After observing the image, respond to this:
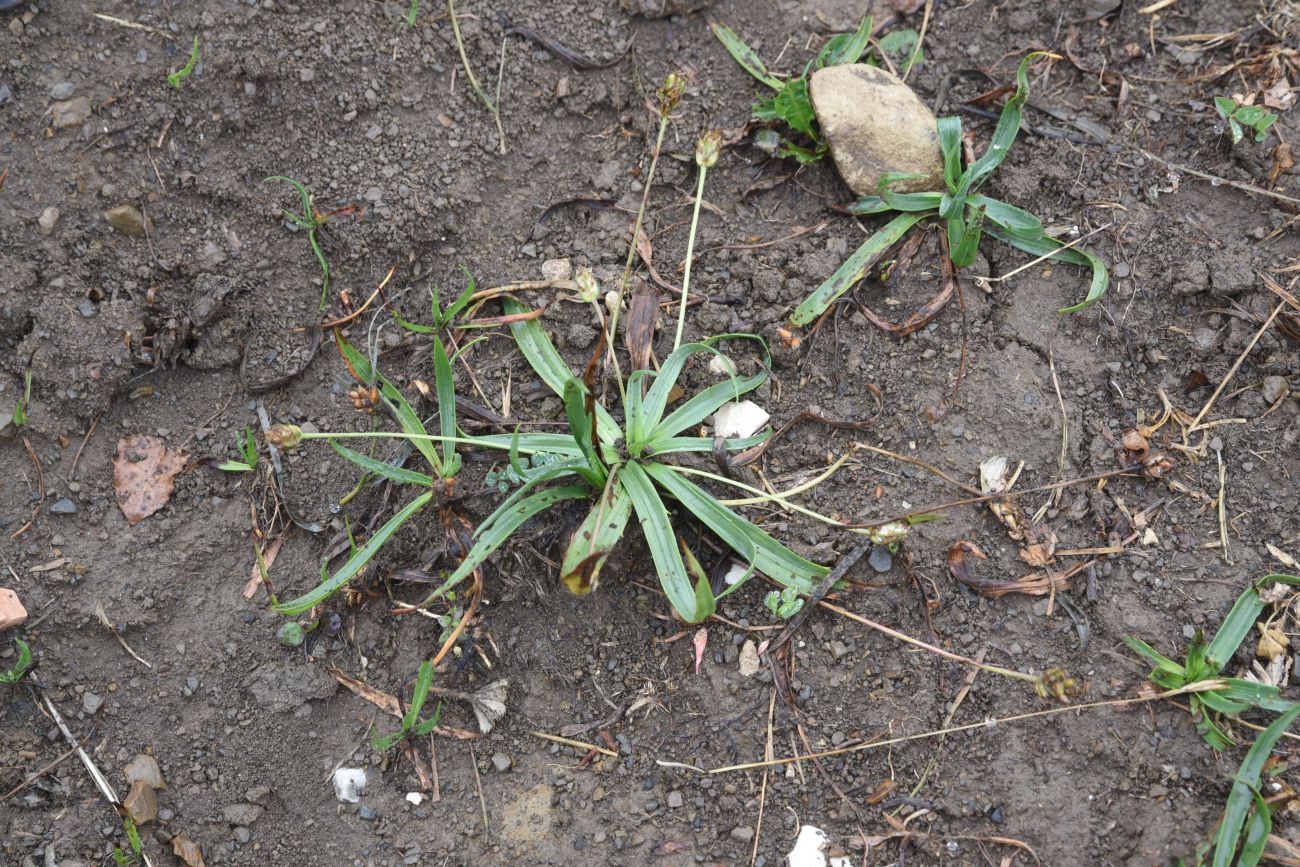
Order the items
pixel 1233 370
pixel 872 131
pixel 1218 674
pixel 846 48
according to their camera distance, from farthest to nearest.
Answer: pixel 846 48 → pixel 872 131 → pixel 1233 370 → pixel 1218 674

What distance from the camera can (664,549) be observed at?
8.18 feet

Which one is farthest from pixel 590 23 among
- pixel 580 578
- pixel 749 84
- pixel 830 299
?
pixel 580 578

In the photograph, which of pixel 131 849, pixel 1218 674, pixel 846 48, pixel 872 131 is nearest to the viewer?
pixel 1218 674

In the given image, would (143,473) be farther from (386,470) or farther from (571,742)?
(571,742)

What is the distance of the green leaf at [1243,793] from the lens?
88.9 inches

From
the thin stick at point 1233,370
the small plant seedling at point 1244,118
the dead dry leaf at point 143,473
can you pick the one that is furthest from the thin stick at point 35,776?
the small plant seedling at point 1244,118

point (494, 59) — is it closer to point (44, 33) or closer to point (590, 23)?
point (590, 23)

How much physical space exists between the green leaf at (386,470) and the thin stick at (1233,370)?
2.29 meters

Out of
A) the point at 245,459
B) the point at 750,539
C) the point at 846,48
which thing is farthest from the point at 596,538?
the point at 846,48

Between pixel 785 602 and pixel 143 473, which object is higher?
pixel 143 473

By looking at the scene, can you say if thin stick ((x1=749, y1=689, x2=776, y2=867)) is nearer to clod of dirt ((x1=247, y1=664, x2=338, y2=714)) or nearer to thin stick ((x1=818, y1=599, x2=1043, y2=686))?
thin stick ((x1=818, y1=599, x2=1043, y2=686))

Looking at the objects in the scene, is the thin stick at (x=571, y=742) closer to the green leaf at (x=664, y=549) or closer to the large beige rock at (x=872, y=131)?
the green leaf at (x=664, y=549)

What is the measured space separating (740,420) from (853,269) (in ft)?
2.05

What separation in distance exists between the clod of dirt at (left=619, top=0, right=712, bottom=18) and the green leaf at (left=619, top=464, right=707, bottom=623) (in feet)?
5.86
